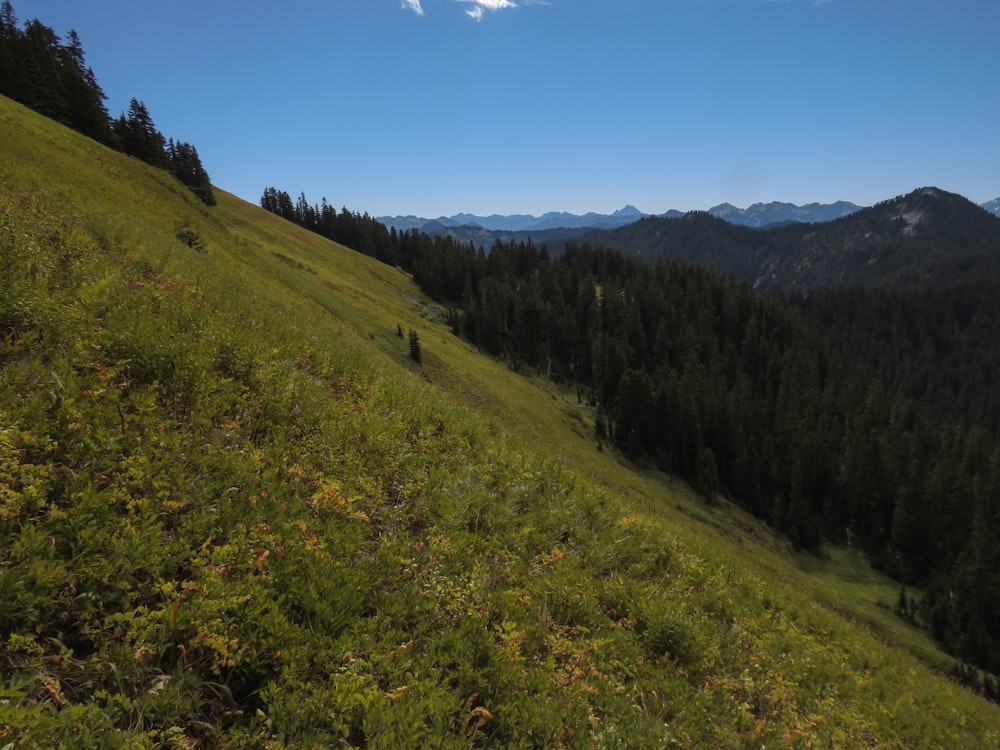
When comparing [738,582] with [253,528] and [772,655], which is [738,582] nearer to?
[772,655]

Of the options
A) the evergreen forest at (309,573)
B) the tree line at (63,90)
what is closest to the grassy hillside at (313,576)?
the evergreen forest at (309,573)

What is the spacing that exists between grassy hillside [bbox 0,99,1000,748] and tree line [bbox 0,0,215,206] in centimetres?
5723

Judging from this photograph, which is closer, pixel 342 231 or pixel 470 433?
pixel 470 433

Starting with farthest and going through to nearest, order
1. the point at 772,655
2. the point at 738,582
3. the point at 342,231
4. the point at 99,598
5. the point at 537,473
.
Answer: the point at 342,231 < the point at 537,473 < the point at 738,582 < the point at 772,655 < the point at 99,598

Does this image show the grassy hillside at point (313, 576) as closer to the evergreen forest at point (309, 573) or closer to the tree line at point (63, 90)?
the evergreen forest at point (309, 573)

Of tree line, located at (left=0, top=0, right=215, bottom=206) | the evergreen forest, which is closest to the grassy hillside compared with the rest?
the evergreen forest

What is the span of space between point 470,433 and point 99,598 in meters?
8.26

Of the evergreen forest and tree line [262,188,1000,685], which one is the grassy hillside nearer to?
the evergreen forest

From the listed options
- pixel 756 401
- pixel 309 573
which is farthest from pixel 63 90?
pixel 756 401

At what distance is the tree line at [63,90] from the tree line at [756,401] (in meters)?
57.4

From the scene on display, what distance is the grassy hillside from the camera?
13.0 feet

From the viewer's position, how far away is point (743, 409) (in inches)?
3447

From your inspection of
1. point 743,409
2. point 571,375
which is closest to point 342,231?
point 571,375

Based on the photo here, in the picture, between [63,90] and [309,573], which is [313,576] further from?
[63,90]
